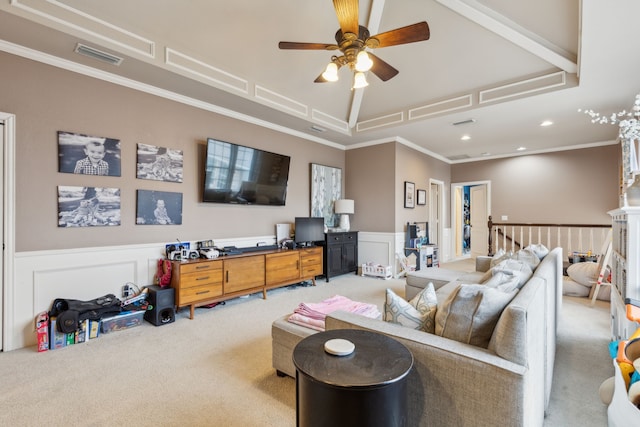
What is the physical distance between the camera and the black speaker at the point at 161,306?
3.14 meters

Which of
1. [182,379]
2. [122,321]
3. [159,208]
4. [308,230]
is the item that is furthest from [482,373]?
[308,230]

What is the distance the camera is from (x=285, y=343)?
2059 mm

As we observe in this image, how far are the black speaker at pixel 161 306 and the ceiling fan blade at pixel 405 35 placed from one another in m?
3.25

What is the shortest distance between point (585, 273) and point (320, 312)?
4416 millimetres

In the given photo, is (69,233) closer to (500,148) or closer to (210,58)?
(210,58)

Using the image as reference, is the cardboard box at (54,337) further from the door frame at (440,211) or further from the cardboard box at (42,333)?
the door frame at (440,211)

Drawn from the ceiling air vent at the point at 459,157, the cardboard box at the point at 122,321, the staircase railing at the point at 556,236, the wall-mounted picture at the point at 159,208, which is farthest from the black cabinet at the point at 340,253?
the ceiling air vent at the point at 459,157

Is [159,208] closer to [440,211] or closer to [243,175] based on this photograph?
[243,175]

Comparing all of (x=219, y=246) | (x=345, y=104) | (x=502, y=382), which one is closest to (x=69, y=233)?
(x=219, y=246)

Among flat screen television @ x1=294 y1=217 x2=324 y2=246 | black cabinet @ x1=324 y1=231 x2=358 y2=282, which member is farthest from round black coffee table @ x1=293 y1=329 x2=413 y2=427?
black cabinet @ x1=324 y1=231 x2=358 y2=282

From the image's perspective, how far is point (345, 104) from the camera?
5133 mm

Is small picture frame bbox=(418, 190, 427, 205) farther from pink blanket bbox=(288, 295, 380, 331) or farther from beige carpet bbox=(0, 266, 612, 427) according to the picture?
pink blanket bbox=(288, 295, 380, 331)

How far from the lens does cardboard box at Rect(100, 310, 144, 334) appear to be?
2.92 meters

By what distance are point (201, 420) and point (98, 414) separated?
0.65m
